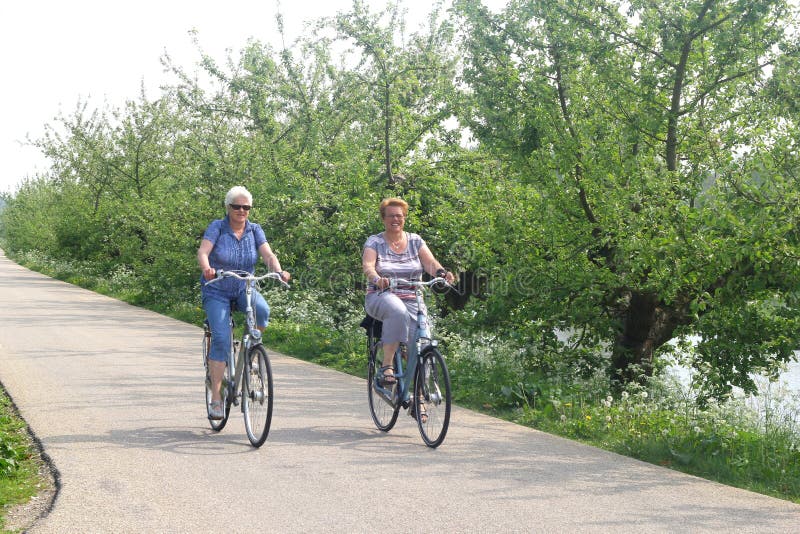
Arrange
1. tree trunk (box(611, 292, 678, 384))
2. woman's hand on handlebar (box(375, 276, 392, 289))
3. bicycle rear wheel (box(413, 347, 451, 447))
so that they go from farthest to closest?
tree trunk (box(611, 292, 678, 384)) → woman's hand on handlebar (box(375, 276, 392, 289)) → bicycle rear wheel (box(413, 347, 451, 447))

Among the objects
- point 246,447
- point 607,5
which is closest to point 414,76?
point 607,5

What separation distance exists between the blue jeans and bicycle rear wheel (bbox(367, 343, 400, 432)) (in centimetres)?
→ 106

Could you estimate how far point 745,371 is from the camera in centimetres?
949

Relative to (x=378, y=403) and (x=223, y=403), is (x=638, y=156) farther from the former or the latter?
(x=223, y=403)

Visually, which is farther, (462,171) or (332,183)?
(332,183)

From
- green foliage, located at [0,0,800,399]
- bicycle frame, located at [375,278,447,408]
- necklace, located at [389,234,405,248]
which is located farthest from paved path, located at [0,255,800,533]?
green foliage, located at [0,0,800,399]

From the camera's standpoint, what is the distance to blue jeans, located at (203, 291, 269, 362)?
6668 mm

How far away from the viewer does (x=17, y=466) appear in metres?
5.55

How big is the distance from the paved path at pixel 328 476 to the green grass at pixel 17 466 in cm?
16

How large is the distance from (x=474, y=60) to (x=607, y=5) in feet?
6.44

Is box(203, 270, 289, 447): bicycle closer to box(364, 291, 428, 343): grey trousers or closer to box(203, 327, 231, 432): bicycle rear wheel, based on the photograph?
box(203, 327, 231, 432): bicycle rear wheel

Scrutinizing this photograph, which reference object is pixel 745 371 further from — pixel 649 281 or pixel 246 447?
pixel 246 447

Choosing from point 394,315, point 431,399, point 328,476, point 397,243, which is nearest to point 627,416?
point 431,399

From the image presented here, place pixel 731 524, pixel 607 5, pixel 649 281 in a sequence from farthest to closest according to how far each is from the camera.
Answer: pixel 607 5
pixel 649 281
pixel 731 524
